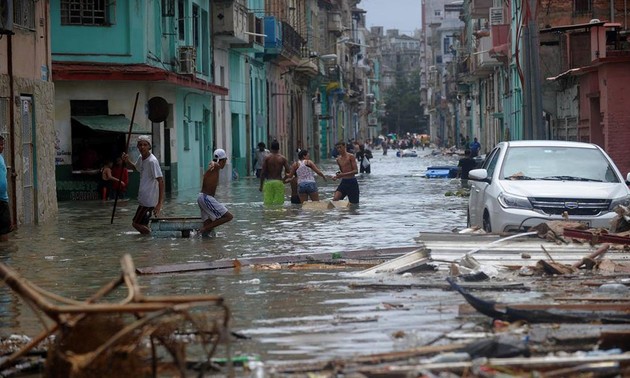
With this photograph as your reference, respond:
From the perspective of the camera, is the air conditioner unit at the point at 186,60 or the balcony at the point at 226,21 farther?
the balcony at the point at 226,21

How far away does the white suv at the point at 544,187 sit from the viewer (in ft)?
53.7

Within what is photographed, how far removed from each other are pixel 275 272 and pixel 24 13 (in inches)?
429

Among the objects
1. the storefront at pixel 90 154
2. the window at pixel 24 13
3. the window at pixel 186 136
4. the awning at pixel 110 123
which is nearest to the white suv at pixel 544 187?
the window at pixel 24 13

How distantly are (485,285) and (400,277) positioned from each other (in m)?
1.35

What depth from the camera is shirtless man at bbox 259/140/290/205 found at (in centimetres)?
2884

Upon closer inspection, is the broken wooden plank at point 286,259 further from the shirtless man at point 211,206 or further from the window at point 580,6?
the window at point 580,6

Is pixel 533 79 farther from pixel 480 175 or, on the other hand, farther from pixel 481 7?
pixel 481 7

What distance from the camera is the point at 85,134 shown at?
35688 millimetres

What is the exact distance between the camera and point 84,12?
118ft

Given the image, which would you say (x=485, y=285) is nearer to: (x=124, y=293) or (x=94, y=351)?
(x=124, y=293)

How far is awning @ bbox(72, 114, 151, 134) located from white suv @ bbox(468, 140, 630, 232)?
57.0 feet

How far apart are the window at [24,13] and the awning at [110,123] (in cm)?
1012

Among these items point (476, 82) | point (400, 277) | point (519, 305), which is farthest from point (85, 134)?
point (476, 82)

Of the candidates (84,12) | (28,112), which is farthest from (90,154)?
(28,112)
